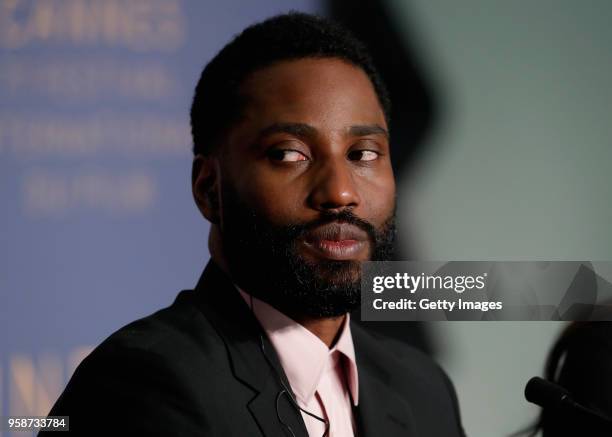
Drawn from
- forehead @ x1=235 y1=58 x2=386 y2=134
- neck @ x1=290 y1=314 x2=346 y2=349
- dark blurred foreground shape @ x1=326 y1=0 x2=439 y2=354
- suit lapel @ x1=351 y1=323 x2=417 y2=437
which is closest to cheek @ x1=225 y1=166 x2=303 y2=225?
forehead @ x1=235 y1=58 x2=386 y2=134

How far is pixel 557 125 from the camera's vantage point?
2203 millimetres

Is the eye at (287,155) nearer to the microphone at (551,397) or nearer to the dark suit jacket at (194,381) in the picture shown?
the dark suit jacket at (194,381)

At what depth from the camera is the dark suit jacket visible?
54.2 inches

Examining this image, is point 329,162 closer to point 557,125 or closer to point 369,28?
point 369,28

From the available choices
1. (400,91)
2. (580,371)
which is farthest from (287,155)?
(580,371)

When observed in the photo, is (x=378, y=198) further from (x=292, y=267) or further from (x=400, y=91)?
(x=400, y=91)

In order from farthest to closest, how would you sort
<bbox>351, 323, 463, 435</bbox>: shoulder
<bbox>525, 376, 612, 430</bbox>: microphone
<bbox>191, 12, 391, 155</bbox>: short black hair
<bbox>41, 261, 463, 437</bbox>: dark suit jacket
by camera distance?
<bbox>351, 323, 463, 435</bbox>: shoulder < <bbox>191, 12, 391, 155</bbox>: short black hair < <bbox>41, 261, 463, 437</bbox>: dark suit jacket < <bbox>525, 376, 612, 430</bbox>: microphone

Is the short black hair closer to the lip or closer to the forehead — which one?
the forehead

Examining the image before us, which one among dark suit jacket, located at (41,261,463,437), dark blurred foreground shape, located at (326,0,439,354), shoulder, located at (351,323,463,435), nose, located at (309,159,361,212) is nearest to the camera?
dark suit jacket, located at (41,261,463,437)

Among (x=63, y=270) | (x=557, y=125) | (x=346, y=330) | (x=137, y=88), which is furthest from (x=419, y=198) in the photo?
(x=63, y=270)

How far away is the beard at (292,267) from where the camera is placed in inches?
60.6

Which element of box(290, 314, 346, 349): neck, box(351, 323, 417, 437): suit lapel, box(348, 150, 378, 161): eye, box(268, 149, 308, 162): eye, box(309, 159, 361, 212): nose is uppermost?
box(348, 150, 378, 161): eye

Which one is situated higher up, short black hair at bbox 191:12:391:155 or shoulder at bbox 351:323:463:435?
short black hair at bbox 191:12:391:155

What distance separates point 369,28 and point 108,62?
78 centimetres
